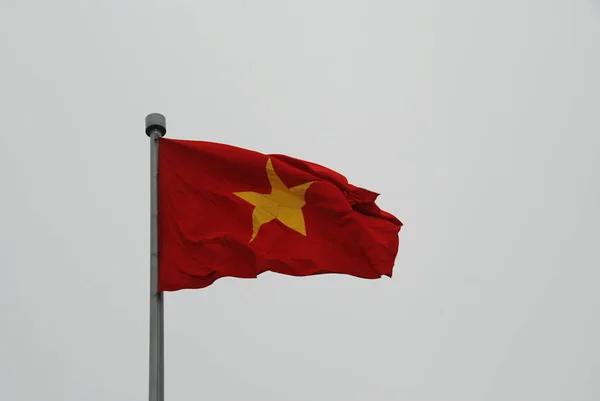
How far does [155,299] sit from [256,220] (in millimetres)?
2133

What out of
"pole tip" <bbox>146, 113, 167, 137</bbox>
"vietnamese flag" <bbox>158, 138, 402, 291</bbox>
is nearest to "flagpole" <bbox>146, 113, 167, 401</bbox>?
"pole tip" <bbox>146, 113, 167, 137</bbox>

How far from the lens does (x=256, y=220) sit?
40.4ft

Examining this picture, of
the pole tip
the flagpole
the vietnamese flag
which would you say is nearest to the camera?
the flagpole

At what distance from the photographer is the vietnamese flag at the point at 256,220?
38.1 ft

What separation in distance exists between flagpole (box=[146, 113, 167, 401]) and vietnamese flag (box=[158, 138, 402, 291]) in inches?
6.6

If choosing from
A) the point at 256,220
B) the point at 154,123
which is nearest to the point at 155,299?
the point at 256,220

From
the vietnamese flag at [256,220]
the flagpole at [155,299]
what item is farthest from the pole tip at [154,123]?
the vietnamese flag at [256,220]

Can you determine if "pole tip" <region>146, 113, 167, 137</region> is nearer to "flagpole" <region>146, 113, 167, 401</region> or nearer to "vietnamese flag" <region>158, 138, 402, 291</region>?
"flagpole" <region>146, 113, 167, 401</region>

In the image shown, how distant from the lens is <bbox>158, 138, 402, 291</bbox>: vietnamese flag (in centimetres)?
1160

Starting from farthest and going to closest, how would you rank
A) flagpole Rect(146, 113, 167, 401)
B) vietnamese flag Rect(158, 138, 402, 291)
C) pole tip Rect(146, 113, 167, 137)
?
pole tip Rect(146, 113, 167, 137)
vietnamese flag Rect(158, 138, 402, 291)
flagpole Rect(146, 113, 167, 401)

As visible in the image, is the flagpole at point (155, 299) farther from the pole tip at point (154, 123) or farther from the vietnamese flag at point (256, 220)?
the vietnamese flag at point (256, 220)

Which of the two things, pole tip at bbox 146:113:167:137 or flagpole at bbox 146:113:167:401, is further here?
pole tip at bbox 146:113:167:137

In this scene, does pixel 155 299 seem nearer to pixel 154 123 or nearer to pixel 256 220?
pixel 256 220

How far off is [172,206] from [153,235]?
65 centimetres
